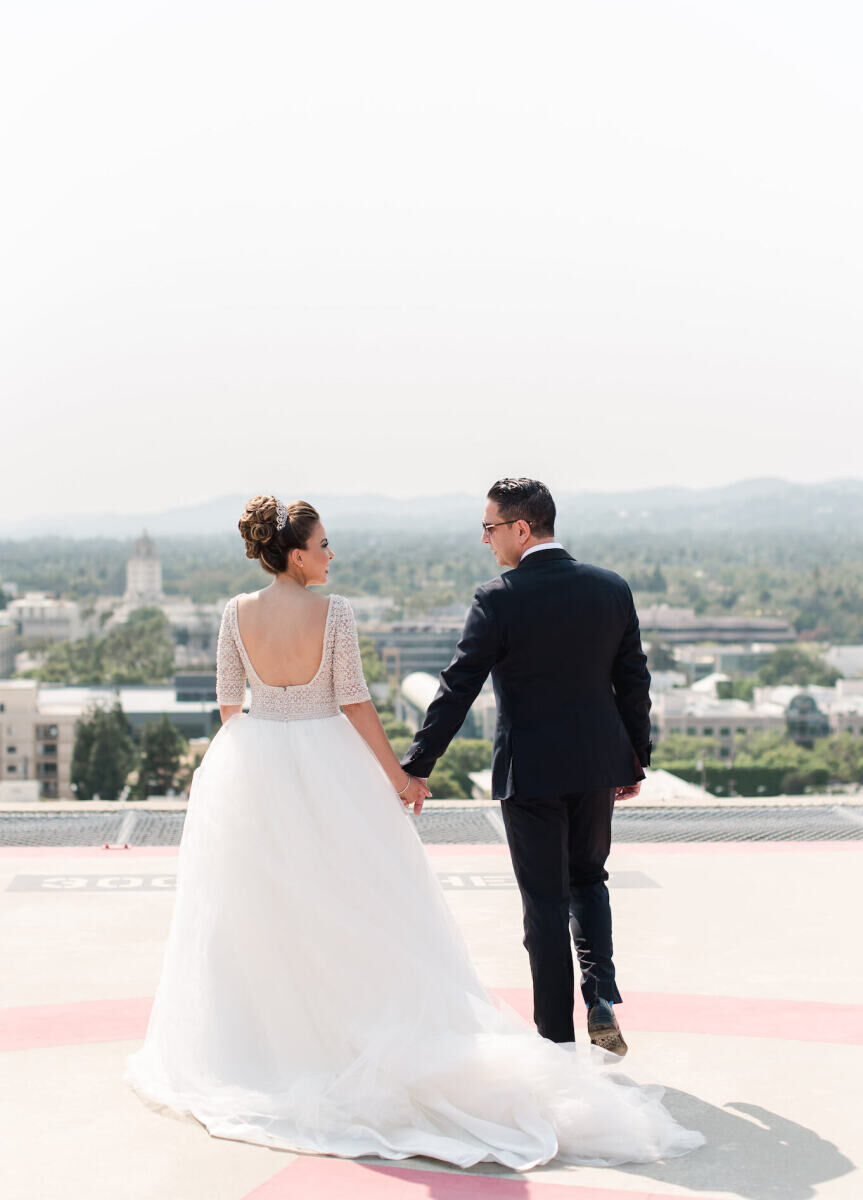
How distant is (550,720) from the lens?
3.51 meters

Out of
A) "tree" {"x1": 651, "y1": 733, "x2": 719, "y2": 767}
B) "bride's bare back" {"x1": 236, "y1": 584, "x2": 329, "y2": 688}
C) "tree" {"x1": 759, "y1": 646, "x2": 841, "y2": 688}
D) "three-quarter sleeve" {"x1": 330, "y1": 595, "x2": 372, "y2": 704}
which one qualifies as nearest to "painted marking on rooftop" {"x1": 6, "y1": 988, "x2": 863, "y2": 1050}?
"three-quarter sleeve" {"x1": 330, "y1": 595, "x2": 372, "y2": 704}

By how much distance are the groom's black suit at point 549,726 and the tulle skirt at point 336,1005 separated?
0.18 meters

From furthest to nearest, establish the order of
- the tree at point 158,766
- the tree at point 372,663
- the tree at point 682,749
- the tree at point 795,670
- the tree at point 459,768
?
the tree at point 795,670, the tree at point 372,663, the tree at point 682,749, the tree at point 158,766, the tree at point 459,768

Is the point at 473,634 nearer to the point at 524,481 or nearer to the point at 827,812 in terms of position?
the point at 524,481

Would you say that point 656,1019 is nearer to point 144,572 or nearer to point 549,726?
point 549,726

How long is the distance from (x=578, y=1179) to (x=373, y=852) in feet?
2.78

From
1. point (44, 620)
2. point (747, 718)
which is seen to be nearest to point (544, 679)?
point (747, 718)

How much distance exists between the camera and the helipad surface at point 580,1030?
2.87 metres

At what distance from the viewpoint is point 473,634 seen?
Answer: 3.45 meters

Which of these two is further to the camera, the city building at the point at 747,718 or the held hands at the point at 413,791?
the city building at the point at 747,718

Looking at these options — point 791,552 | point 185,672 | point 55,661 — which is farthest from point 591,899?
point 791,552

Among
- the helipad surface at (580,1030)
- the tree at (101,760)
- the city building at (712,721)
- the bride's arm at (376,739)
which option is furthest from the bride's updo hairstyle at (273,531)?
the city building at (712,721)

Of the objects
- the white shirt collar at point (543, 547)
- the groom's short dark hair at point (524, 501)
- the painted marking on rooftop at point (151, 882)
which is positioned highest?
the groom's short dark hair at point (524, 501)

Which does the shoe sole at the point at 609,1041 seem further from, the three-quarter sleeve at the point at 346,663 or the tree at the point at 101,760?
the tree at the point at 101,760
